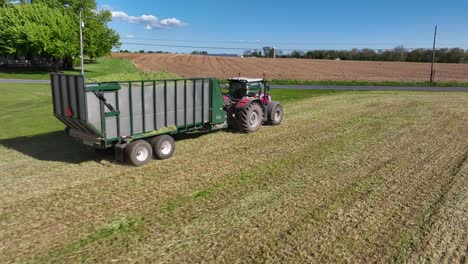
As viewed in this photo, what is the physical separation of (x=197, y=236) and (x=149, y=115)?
4.59 metres

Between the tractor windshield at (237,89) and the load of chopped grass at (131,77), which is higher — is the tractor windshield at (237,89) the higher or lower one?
the lower one

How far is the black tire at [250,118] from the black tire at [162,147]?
3.59 m

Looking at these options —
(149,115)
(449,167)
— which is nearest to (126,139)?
(149,115)

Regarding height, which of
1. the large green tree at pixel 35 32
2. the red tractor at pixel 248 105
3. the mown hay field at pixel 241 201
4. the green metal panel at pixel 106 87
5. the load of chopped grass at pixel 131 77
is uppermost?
the large green tree at pixel 35 32

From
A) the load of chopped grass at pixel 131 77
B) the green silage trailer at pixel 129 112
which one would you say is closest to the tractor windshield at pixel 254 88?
the green silage trailer at pixel 129 112

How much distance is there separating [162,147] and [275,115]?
20.3 ft

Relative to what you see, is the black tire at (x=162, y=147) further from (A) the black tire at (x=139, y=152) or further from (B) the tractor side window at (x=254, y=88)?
(B) the tractor side window at (x=254, y=88)

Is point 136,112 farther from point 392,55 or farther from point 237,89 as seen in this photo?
point 392,55

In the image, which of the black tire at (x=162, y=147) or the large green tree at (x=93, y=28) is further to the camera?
the large green tree at (x=93, y=28)

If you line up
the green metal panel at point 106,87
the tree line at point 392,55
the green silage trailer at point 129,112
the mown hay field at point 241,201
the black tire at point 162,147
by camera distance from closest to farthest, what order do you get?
the mown hay field at point 241,201 → the green metal panel at point 106,87 → the green silage trailer at point 129,112 → the black tire at point 162,147 → the tree line at point 392,55

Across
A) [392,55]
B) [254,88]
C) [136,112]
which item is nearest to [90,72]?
[254,88]

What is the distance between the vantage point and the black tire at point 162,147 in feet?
30.8

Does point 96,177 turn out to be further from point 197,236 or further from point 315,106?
point 315,106

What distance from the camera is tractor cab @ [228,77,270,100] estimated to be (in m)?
13.2
